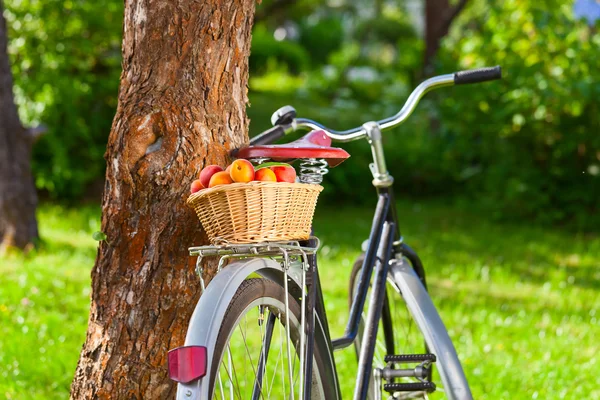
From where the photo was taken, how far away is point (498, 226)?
27.5ft

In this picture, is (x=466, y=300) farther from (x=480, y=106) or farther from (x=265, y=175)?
(x=265, y=175)

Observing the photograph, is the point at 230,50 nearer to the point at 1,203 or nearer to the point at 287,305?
the point at 287,305

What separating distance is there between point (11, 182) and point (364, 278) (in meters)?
4.57

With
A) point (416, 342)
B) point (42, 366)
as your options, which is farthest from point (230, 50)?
point (416, 342)

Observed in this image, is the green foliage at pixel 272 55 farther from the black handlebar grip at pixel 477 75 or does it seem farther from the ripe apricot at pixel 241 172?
the ripe apricot at pixel 241 172

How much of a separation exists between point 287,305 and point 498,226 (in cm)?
659

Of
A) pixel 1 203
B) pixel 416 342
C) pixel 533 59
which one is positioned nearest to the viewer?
pixel 416 342

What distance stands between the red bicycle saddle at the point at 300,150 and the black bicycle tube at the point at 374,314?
56 cm

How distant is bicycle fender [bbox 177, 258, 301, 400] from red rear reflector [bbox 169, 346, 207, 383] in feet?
0.05

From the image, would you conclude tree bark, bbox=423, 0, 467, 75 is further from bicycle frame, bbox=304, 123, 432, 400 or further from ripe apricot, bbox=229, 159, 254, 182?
ripe apricot, bbox=229, 159, 254, 182

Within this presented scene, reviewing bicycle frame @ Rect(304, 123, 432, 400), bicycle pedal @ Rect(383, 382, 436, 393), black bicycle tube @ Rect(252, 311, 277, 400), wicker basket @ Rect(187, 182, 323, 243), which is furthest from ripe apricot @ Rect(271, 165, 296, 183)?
bicycle pedal @ Rect(383, 382, 436, 393)

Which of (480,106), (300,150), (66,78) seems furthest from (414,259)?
(66,78)

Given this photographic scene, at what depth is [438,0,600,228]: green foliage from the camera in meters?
7.30

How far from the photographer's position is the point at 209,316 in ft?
5.91
